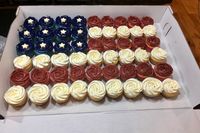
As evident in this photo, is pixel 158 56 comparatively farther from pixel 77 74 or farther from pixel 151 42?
pixel 77 74

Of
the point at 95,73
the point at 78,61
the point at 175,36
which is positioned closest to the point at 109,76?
the point at 95,73

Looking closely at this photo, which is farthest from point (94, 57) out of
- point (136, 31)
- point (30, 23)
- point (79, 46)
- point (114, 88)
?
point (30, 23)

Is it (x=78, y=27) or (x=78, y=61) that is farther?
(x=78, y=27)

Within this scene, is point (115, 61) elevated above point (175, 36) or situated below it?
below

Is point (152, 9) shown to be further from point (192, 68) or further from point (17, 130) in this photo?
point (17, 130)

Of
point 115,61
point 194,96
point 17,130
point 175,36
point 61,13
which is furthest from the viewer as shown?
point 61,13

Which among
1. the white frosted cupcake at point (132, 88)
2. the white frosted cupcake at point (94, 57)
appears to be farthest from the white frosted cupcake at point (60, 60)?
the white frosted cupcake at point (132, 88)

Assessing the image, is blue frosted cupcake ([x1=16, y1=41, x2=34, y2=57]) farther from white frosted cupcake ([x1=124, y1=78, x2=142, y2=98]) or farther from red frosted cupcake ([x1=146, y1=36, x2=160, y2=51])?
red frosted cupcake ([x1=146, y1=36, x2=160, y2=51])
